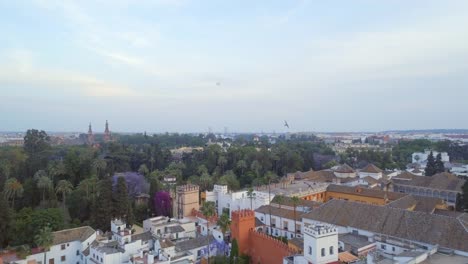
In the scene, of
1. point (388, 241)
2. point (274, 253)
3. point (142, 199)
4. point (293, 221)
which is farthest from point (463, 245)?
point (142, 199)

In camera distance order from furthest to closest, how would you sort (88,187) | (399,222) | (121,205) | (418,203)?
(88,187), (418,203), (121,205), (399,222)

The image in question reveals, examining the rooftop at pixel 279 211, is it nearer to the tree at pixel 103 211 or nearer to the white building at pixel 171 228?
the white building at pixel 171 228

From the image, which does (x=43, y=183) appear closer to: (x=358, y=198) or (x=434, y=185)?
(x=358, y=198)

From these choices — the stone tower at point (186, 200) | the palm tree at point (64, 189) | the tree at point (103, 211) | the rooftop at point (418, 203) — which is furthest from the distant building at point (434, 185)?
the palm tree at point (64, 189)

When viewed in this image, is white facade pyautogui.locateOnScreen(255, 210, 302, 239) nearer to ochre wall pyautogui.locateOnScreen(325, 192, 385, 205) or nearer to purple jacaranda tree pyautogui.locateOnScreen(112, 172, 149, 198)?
ochre wall pyautogui.locateOnScreen(325, 192, 385, 205)

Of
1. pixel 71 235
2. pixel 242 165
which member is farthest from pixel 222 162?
pixel 71 235
